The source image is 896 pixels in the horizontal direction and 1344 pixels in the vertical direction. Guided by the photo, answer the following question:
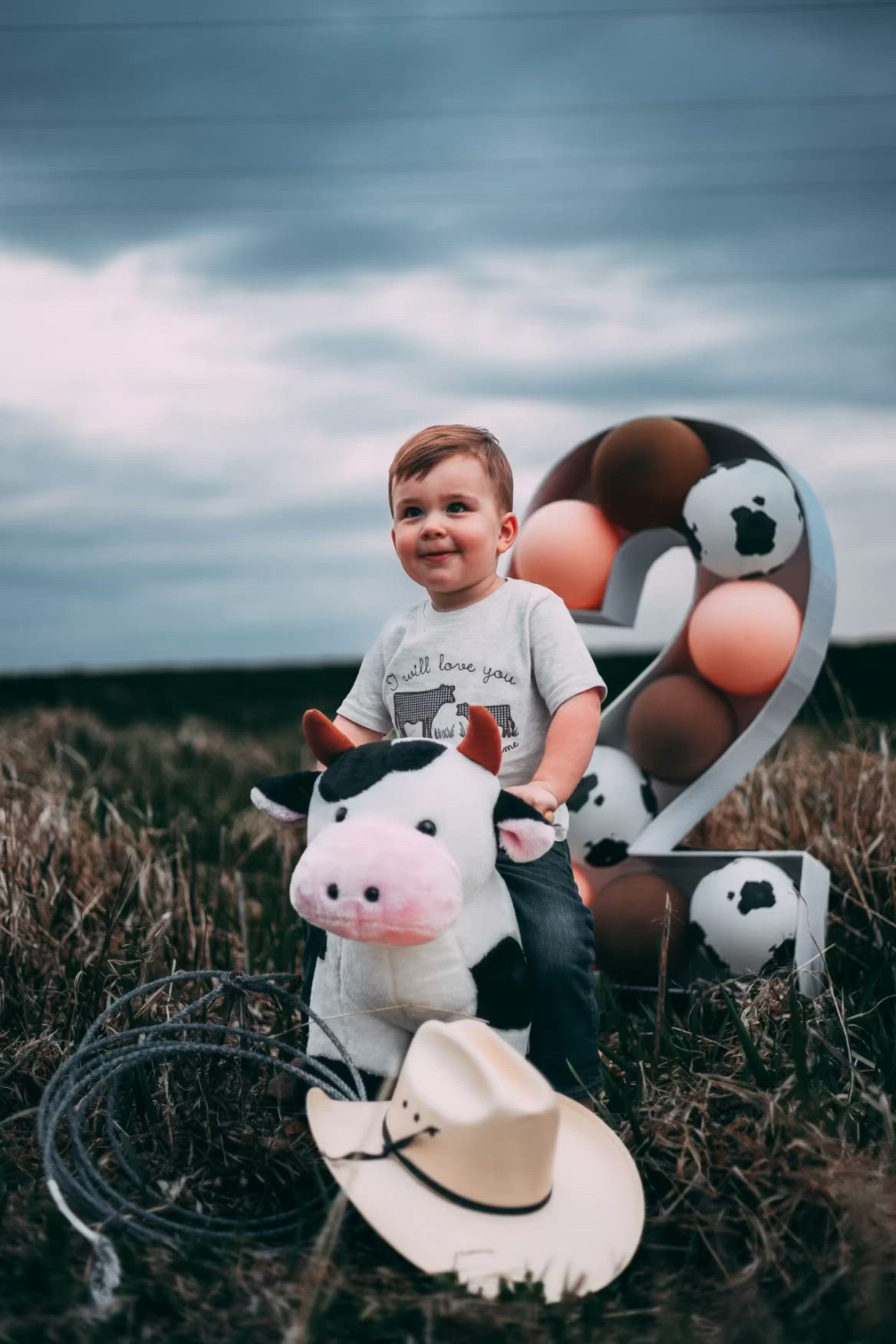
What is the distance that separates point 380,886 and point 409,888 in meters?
0.05

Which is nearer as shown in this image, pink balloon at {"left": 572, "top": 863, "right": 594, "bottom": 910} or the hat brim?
the hat brim

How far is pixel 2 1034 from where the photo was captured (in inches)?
108

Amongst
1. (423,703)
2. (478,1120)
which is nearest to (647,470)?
(423,703)

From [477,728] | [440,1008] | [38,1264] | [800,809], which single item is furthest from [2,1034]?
[800,809]

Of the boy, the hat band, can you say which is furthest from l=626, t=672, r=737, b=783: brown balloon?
the hat band

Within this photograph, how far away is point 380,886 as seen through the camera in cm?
191

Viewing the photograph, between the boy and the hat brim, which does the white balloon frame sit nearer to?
the boy

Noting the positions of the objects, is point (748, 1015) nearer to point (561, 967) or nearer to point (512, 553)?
point (561, 967)

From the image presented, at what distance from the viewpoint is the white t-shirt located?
2.41 m

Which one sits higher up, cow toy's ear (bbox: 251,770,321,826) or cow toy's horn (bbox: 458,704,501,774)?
cow toy's horn (bbox: 458,704,501,774)

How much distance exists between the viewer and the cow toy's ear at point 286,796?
2.30 metres

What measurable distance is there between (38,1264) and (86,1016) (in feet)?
3.27

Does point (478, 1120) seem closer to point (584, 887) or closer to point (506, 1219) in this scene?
point (506, 1219)

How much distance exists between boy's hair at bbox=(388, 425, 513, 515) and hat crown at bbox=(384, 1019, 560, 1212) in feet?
3.46
